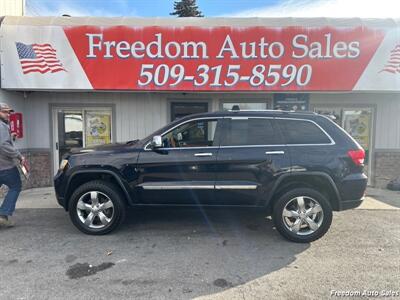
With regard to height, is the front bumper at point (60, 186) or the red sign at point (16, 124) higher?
the red sign at point (16, 124)

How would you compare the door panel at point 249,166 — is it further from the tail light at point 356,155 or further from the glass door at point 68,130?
the glass door at point 68,130

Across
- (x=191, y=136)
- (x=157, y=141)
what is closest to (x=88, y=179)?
(x=157, y=141)

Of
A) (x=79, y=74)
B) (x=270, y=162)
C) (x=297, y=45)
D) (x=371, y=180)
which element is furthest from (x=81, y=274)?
(x=371, y=180)

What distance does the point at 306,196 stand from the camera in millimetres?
4273

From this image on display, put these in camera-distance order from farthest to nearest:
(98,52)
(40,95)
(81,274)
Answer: (40,95), (98,52), (81,274)

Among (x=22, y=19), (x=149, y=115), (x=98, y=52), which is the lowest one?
(x=149, y=115)

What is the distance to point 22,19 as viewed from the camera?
23.0ft

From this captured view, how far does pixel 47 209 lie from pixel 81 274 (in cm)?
305

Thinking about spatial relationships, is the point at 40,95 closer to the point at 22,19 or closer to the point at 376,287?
the point at 22,19

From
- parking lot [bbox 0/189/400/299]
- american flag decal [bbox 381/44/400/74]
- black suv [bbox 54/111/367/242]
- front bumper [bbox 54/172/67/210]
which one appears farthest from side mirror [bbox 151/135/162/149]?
american flag decal [bbox 381/44/400/74]

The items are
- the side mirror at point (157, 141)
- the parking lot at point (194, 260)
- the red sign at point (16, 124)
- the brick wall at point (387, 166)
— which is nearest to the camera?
the parking lot at point (194, 260)

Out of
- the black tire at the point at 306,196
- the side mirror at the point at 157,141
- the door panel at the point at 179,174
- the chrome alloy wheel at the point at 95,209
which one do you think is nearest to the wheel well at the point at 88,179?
the chrome alloy wheel at the point at 95,209

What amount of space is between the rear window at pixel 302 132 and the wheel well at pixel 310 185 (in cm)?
53

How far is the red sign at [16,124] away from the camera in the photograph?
23.4 ft
